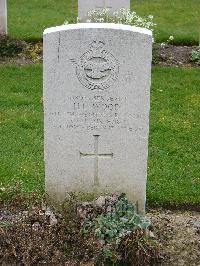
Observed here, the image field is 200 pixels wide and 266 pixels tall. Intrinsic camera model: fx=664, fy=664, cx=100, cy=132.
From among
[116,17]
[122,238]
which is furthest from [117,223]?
[116,17]

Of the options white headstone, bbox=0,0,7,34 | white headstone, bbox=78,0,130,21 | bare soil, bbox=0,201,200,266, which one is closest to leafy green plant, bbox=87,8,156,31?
white headstone, bbox=78,0,130,21

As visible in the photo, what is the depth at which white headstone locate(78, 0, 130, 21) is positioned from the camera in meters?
12.8

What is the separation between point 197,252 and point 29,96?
16.6ft

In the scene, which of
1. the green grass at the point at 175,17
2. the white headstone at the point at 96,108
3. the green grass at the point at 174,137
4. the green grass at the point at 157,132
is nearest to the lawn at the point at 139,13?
the green grass at the point at 175,17

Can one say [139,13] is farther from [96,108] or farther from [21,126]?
[96,108]

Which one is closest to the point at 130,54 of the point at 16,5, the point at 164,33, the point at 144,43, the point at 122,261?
the point at 144,43

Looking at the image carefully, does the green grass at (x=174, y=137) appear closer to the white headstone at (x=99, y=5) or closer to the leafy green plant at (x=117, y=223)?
the leafy green plant at (x=117, y=223)

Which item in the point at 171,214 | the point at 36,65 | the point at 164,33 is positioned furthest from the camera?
Result: the point at 164,33

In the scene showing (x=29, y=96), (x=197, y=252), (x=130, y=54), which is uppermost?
(x=130, y=54)

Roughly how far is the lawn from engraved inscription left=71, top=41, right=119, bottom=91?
8.08m

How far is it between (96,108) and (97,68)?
347mm

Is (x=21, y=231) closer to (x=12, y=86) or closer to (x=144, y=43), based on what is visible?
(x=144, y=43)

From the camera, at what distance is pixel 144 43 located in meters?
5.55

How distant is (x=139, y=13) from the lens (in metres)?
16.7
